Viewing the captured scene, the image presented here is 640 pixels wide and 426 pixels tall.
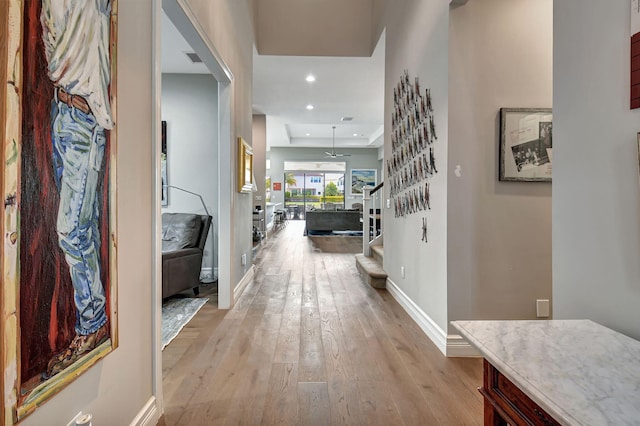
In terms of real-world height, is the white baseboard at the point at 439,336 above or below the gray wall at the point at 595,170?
below

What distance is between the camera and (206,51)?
2.74 m

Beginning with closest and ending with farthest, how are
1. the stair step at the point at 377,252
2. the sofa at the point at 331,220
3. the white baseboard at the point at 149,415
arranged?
the white baseboard at the point at 149,415 → the stair step at the point at 377,252 → the sofa at the point at 331,220

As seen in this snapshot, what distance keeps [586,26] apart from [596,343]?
1.16 metres

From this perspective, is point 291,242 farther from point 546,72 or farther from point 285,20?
point 546,72

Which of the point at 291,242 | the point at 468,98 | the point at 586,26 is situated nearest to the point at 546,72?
the point at 468,98

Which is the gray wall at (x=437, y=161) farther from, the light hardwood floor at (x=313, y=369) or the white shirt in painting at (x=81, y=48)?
the white shirt in painting at (x=81, y=48)

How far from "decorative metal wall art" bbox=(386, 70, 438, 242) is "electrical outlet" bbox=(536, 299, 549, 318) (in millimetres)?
934

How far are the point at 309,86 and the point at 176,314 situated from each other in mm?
4819

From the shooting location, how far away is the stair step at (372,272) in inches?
171

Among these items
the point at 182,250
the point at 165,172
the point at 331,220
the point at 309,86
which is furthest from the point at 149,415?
the point at 331,220

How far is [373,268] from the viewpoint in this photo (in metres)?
4.74

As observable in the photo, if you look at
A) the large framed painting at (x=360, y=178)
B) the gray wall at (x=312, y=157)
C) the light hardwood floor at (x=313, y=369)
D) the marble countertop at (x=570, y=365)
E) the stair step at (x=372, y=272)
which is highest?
the gray wall at (x=312, y=157)

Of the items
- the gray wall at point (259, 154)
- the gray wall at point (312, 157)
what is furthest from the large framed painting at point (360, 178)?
the gray wall at point (259, 154)

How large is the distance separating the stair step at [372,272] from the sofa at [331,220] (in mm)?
4595
